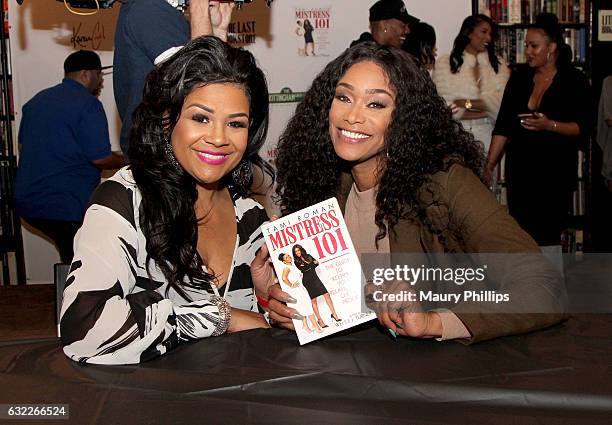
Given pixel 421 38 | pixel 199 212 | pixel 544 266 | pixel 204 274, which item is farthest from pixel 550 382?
Answer: pixel 421 38

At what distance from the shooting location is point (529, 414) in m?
1.10

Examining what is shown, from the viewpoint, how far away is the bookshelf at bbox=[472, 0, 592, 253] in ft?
17.8

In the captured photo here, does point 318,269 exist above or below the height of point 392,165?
below

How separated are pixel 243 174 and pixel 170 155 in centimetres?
25

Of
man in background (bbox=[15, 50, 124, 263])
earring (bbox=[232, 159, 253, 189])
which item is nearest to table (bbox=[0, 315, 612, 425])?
earring (bbox=[232, 159, 253, 189])

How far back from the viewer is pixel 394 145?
190 cm

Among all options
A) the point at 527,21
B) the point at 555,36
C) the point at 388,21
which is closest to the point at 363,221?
the point at 388,21

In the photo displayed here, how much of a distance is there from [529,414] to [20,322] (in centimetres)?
409

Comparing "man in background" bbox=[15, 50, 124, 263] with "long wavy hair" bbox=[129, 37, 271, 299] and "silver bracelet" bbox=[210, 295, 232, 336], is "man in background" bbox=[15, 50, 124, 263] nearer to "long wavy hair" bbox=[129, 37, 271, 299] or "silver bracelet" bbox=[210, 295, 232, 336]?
"long wavy hair" bbox=[129, 37, 271, 299]

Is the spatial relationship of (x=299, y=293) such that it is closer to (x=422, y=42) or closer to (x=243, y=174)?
(x=243, y=174)

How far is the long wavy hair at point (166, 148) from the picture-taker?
1.67m

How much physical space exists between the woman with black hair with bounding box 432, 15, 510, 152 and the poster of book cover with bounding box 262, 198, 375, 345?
3.62 metres

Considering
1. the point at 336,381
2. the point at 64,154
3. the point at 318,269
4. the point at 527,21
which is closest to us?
the point at 336,381

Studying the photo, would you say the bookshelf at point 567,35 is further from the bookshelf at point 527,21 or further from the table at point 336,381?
the table at point 336,381
